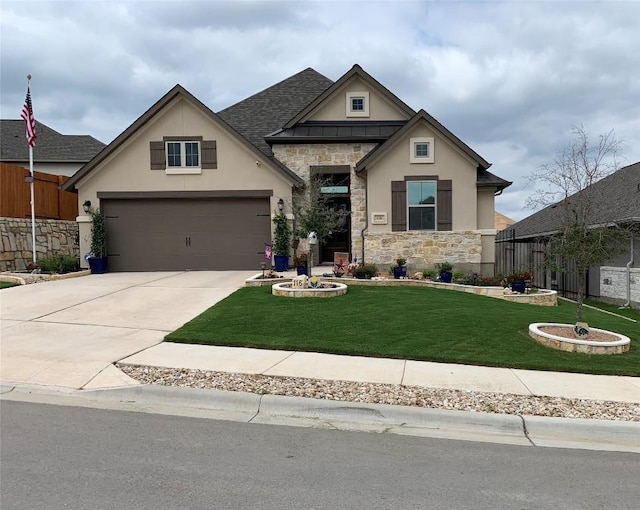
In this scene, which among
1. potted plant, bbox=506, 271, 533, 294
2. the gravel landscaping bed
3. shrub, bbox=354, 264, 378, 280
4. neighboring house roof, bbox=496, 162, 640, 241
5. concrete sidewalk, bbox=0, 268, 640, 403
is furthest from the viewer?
neighboring house roof, bbox=496, 162, 640, 241

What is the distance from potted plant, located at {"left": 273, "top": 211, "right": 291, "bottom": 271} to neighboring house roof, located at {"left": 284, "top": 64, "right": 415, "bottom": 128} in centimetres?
395

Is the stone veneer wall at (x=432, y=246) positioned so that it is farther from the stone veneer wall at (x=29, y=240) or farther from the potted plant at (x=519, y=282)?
the stone veneer wall at (x=29, y=240)

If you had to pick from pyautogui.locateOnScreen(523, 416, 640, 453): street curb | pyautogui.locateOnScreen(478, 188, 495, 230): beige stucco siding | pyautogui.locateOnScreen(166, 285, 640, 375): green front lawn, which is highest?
pyautogui.locateOnScreen(478, 188, 495, 230): beige stucco siding

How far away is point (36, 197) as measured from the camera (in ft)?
63.4

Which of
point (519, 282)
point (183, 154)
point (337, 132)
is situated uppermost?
point (337, 132)

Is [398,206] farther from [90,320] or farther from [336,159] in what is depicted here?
[90,320]

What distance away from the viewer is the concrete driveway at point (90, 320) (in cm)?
686

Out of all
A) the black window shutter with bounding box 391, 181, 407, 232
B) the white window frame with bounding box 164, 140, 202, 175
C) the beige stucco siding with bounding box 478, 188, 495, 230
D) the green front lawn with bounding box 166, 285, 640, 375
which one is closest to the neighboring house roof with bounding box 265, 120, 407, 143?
the black window shutter with bounding box 391, 181, 407, 232

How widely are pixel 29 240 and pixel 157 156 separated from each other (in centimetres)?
577

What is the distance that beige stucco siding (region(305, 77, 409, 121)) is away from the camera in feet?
62.6

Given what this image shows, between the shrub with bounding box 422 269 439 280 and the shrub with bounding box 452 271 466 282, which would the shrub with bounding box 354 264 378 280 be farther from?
the shrub with bounding box 452 271 466 282

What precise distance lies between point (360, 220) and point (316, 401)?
1332cm

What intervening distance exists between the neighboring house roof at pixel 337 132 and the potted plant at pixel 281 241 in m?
3.28

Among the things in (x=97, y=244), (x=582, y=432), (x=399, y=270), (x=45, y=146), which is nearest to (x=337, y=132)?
(x=399, y=270)
